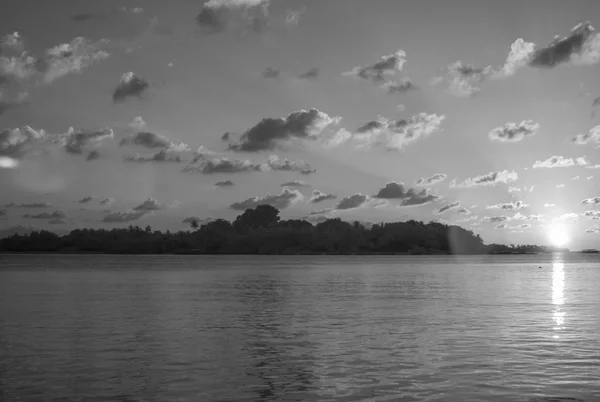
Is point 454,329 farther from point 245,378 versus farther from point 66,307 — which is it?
point 66,307

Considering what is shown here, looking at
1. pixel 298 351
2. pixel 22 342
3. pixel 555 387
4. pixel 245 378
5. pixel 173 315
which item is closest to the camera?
pixel 555 387

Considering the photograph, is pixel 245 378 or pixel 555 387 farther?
pixel 245 378

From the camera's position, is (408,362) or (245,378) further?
(408,362)

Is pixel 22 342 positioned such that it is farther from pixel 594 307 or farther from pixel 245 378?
pixel 594 307

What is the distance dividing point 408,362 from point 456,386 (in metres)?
5.39

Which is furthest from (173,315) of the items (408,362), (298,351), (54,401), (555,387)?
(555,387)

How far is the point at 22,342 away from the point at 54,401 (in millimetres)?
16037

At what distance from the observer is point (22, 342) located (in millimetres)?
38219

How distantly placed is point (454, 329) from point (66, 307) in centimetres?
3547

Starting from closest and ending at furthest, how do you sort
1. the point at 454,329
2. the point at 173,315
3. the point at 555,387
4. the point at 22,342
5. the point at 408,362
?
the point at 555,387 → the point at 408,362 → the point at 22,342 → the point at 454,329 → the point at 173,315

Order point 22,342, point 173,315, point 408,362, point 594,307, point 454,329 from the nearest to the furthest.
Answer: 1. point 408,362
2. point 22,342
3. point 454,329
4. point 173,315
5. point 594,307

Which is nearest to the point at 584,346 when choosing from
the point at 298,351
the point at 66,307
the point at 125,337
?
the point at 298,351

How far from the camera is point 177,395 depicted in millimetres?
24672

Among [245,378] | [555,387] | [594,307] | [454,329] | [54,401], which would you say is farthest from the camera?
[594,307]
